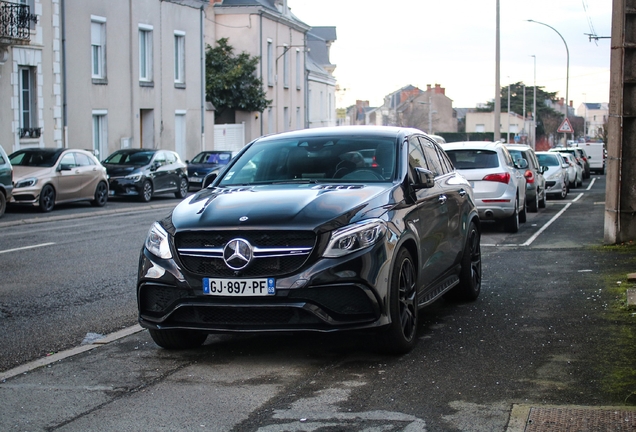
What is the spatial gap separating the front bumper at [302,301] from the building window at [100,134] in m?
28.4

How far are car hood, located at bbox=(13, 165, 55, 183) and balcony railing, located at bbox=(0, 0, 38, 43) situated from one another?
6.12 metres

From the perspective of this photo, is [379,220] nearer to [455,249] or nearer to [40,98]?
[455,249]

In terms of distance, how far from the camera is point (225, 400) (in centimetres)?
575

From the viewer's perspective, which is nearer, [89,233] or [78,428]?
[78,428]

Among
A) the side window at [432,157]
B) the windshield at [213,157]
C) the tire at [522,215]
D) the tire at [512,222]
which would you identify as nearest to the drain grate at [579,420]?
the side window at [432,157]

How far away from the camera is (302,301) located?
6328 mm

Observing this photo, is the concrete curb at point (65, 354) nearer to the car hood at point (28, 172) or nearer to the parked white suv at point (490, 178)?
the parked white suv at point (490, 178)

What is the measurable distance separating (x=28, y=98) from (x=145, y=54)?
8559 mm

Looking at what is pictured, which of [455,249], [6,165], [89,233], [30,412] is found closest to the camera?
[30,412]

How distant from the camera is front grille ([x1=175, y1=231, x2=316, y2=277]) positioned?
6.37 metres

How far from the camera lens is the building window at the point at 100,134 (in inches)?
1344

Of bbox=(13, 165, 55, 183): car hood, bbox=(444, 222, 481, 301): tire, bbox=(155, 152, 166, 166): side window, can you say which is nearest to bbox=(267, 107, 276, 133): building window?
bbox=(155, 152, 166, 166): side window

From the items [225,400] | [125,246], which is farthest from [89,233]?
[225,400]

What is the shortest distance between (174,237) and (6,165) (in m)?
15.2
